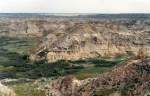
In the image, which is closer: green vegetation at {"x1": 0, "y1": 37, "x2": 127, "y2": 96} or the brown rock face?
the brown rock face

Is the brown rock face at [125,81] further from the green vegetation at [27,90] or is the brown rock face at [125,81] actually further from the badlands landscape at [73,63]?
the green vegetation at [27,90]

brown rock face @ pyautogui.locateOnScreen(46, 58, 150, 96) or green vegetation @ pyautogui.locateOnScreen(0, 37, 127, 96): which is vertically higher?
brown rock face @ pyautogui.locateOnScreen(46, 58, 150, 96)

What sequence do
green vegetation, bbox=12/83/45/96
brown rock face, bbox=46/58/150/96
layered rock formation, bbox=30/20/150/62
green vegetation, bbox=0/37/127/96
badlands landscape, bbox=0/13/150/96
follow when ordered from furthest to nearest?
layered rock formation, bbox=30/20/150/62 < green vegetation, bbox=0/37/127/96 < green vegetation, bbox=12/83/45/96 < badlands landscape, bbox=0/13/150/96 < brown rock face, bbox=46/58/150/96

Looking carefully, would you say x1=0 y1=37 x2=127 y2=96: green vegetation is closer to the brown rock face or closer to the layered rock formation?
the layered rock formation

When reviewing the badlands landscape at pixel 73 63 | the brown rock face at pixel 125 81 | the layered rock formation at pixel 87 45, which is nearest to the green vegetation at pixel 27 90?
the badlands landscape at pixel 73 63

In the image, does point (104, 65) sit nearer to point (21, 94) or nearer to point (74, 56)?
point (74, 56)

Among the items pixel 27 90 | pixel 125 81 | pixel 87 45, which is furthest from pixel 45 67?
pixel 125 81

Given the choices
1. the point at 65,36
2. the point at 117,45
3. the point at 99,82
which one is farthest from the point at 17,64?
the point at 99,82

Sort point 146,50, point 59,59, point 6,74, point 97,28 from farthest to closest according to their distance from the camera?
point 97,28, point 146,50, point 59,59, point 6,74

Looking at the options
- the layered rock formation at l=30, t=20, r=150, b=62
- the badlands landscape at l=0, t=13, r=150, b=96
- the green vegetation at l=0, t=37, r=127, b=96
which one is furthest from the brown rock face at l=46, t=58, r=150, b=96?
the layered rock formation at l=30, t=20, r=150, b=62

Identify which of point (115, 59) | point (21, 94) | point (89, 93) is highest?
point (89, 93)

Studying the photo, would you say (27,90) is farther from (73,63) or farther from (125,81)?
(73,63)
